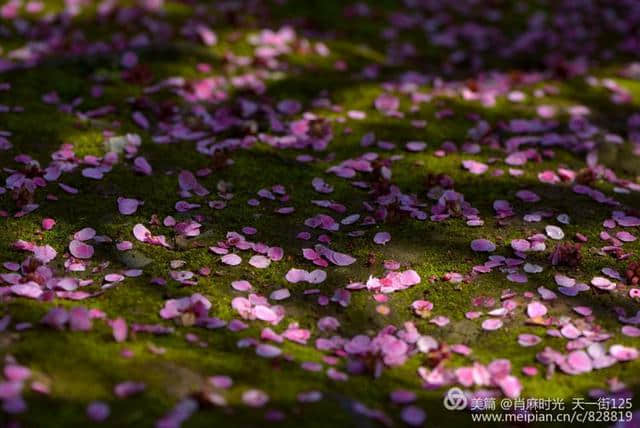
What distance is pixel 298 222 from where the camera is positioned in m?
4.80

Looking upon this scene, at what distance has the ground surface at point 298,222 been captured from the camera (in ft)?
11.2

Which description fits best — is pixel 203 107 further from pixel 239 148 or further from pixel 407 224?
pixel 407 224

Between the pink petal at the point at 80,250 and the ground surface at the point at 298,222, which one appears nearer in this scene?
the ground surface at the point at 298,222

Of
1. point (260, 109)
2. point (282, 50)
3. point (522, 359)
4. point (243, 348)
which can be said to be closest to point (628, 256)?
point (522, 359)

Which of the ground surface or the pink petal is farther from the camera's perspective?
the pink petal

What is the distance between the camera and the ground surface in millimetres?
3404

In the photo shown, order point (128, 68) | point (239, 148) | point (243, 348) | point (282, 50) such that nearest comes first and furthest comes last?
point (243, 348)
point (239, 148)
point (128, 68)
point (282, 50)

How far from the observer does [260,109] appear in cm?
627

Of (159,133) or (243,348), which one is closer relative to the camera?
(243,348)

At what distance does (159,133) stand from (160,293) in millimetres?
2193

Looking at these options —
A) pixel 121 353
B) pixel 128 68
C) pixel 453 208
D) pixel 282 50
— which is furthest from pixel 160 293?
pixel 282 50

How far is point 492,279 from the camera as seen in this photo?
4.29 metres

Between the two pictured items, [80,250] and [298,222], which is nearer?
[80,250]

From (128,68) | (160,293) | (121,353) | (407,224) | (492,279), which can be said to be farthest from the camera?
(128,68)
